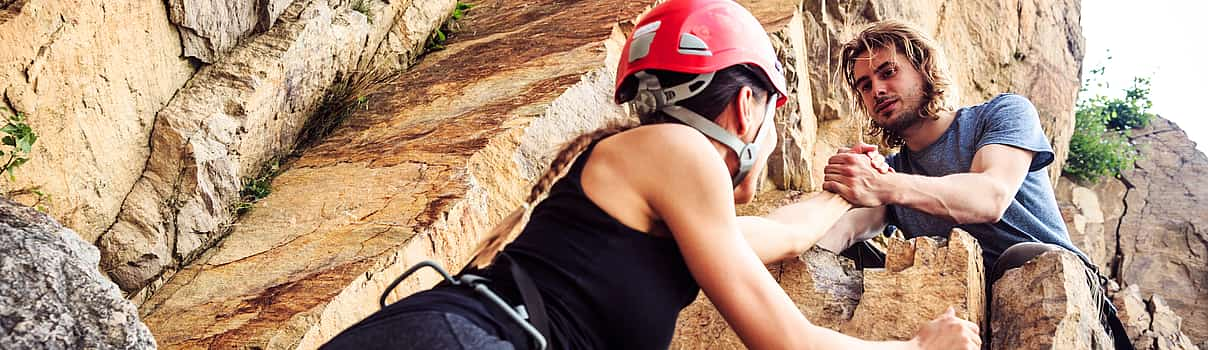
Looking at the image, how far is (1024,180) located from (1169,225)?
662 centimetres

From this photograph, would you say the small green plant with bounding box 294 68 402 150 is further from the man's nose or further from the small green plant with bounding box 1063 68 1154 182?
the small green plant with bounding box 1063 68 1154 182

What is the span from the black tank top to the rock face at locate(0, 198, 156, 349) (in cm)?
115

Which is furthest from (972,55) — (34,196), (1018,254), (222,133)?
(34,196)

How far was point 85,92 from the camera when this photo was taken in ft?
12.4

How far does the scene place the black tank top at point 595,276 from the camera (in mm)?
1892

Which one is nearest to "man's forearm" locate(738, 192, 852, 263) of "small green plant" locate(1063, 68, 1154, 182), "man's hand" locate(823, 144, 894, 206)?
"man's hand" locate(823, 144, 894, 206)

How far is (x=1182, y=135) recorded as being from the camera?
Answer: 10.6 meters

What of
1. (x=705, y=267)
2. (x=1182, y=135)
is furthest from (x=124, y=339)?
(x=1182, y=135)

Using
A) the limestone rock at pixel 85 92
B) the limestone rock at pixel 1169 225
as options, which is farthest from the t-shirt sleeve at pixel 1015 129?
the limestone rock at pixel 1169 225

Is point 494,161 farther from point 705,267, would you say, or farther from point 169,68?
point 705,267

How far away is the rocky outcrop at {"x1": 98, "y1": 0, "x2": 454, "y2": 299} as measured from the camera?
3777 millimetres

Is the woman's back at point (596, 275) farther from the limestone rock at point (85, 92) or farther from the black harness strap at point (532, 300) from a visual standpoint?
the limestone rock at point (85, 92)

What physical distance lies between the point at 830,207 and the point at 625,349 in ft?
5.08

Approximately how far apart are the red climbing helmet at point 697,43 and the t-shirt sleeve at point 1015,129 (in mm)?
1709
